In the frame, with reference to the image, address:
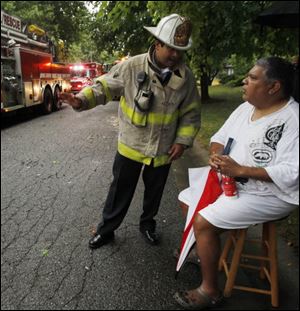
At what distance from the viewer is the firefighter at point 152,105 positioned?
2.14m

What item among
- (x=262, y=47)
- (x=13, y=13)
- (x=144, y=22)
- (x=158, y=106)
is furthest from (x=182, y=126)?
(x=144, y=22)

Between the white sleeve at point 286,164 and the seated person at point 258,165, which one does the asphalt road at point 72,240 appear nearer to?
the seated person at point 258,165

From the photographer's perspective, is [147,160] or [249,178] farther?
[147,160]

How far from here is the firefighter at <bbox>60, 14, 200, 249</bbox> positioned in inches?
84.3

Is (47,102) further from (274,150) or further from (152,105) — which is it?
(274,150)

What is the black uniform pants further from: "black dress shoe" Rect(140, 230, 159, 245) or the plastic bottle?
the plastic bottle

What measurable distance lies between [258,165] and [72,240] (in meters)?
1.58

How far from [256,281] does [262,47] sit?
390 centimetres

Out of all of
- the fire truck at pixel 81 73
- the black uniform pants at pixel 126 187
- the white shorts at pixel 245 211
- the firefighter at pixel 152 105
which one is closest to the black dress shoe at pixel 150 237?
the black uniform pants at pixel 126 187

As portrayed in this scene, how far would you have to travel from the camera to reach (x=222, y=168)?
1964 millimetres

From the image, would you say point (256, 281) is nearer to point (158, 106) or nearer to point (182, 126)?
point (182, 126)

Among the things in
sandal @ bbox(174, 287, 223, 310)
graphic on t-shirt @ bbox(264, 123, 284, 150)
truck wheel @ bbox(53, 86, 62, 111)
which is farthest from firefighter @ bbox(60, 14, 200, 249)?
sandal @ bbox(174, 287, 223, 310)

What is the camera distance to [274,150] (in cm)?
187

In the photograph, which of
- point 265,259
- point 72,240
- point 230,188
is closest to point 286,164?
point 230,188
